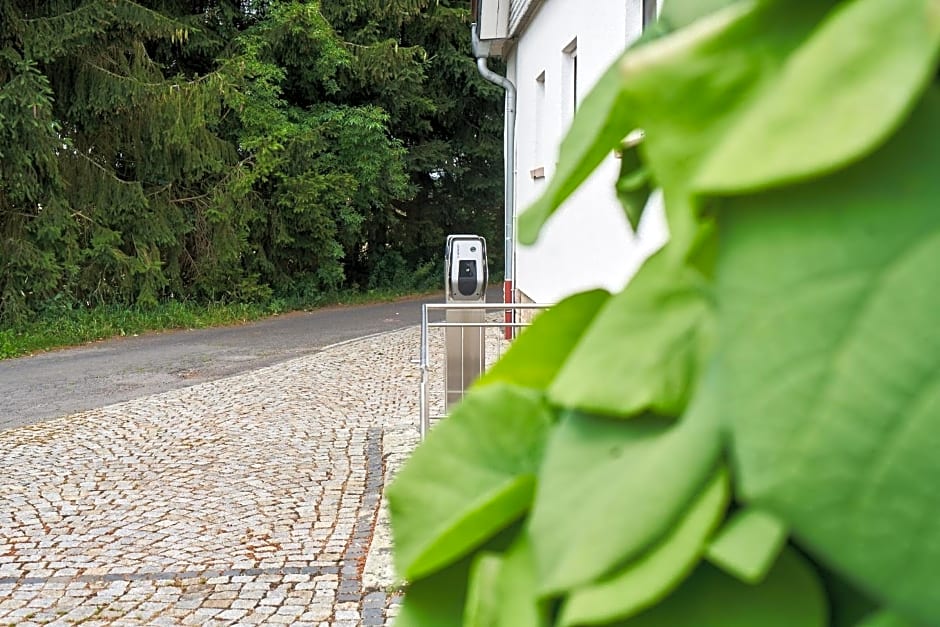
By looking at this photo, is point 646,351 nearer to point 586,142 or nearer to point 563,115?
point 586,142

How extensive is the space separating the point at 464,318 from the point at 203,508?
8.38ft

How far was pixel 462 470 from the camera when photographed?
37cm

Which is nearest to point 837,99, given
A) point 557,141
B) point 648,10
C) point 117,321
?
point 557,141

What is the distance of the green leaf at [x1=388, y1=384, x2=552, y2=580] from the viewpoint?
0.35 m

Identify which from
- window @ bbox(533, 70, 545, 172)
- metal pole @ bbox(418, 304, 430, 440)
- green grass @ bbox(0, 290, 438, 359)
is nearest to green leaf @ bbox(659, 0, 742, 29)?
metal pole @ bbox(418, 304, 430, 440)

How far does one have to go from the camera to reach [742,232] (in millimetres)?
266

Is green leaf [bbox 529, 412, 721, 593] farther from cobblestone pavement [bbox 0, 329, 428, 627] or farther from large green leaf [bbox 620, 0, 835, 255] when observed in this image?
cobblestone pavement [bbox 0, 329, 428, 627]

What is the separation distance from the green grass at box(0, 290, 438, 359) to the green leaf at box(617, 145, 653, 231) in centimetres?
1313

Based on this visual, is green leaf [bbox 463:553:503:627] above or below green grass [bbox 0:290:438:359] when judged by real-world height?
above

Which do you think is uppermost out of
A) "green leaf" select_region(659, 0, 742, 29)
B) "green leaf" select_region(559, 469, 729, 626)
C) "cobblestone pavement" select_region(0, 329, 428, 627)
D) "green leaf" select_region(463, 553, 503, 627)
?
"green leaf" select_region(659, 0, 742, 29)

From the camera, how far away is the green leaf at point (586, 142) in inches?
13.3

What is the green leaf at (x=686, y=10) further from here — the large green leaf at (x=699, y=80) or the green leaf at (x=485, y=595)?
the green leaf at (x=485, y=595)

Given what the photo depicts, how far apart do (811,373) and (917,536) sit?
0.05 m

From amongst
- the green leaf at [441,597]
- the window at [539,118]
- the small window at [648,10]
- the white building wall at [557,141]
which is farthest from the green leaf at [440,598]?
the window at [539,118]
